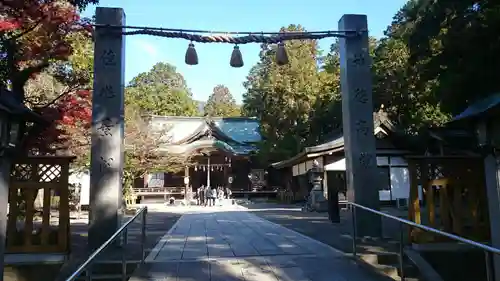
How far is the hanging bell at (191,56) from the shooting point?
7695 mm

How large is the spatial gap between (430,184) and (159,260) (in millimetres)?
4446

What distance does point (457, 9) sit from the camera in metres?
8.16

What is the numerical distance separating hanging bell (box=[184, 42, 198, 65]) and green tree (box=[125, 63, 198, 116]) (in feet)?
115

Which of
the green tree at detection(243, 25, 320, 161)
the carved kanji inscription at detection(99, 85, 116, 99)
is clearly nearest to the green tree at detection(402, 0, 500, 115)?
the carved kanji inscription at detection(99, 85, 116, 99)

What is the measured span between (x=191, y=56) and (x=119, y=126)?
200 centimetres

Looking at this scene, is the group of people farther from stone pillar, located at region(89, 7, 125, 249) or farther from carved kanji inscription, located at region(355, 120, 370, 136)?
carved kanji inscription, located at region(355, 120, 370, 136)

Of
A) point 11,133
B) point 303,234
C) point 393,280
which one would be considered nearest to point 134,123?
point 303,234

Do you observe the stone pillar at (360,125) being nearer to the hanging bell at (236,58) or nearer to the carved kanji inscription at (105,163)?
the hanging bell at (236,58)

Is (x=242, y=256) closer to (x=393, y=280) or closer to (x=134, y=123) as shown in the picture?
(x=393, y=280)

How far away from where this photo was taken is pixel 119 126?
6.69 metres

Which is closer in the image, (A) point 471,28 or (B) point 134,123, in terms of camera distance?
(A) point 471,28

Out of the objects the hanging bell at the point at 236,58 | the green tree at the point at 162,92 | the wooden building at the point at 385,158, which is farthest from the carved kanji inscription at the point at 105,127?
the green tree at the point at 162,92

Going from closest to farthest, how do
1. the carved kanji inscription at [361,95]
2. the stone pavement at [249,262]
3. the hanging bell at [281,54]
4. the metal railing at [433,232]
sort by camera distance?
the metal railing at [433,232] < the stone pavement at [249,262] < the carved kanji inscription at [361,95] < the hanging bell at [281,54]

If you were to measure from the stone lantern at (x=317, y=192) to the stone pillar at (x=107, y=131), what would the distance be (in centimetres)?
1075
